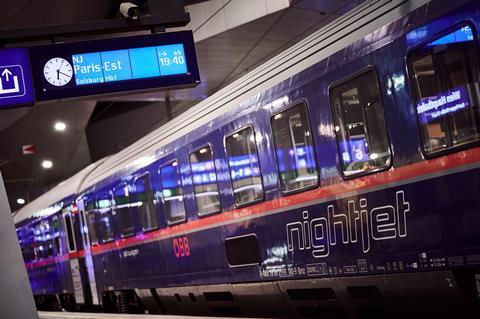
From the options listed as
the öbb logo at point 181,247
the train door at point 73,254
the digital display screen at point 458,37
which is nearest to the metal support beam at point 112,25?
the öbb logo at point 181,247

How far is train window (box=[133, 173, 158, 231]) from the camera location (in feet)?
42.9

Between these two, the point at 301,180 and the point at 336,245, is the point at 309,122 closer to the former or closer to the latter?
the point at 301,180

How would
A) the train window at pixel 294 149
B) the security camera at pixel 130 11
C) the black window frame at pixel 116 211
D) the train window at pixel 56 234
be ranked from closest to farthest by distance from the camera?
the train window at pixel 294 149, the security camera at pixel 130 11, the black window frame at pixel 116 211, the train window at pixel 56 234

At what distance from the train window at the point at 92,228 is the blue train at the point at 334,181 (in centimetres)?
286

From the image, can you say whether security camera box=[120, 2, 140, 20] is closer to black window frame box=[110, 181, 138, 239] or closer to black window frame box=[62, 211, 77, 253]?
black window frame box=[110, 181, 138, 239]

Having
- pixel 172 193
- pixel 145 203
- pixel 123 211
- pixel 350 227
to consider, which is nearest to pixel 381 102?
pixel 350 227

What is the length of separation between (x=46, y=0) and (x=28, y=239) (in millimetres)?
8671

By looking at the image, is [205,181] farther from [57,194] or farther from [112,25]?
[57,194]

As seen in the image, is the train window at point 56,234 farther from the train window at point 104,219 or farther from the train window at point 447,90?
the train window at point 447,90

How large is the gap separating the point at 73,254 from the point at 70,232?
55 cm

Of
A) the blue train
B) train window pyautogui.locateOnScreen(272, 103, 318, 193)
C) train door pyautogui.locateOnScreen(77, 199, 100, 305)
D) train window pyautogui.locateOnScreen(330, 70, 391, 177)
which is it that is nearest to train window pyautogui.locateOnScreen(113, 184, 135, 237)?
the blue train

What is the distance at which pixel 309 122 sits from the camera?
8.33 meters

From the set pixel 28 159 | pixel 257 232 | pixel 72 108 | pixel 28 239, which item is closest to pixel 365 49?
pixel 257 232

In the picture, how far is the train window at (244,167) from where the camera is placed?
9555mm
